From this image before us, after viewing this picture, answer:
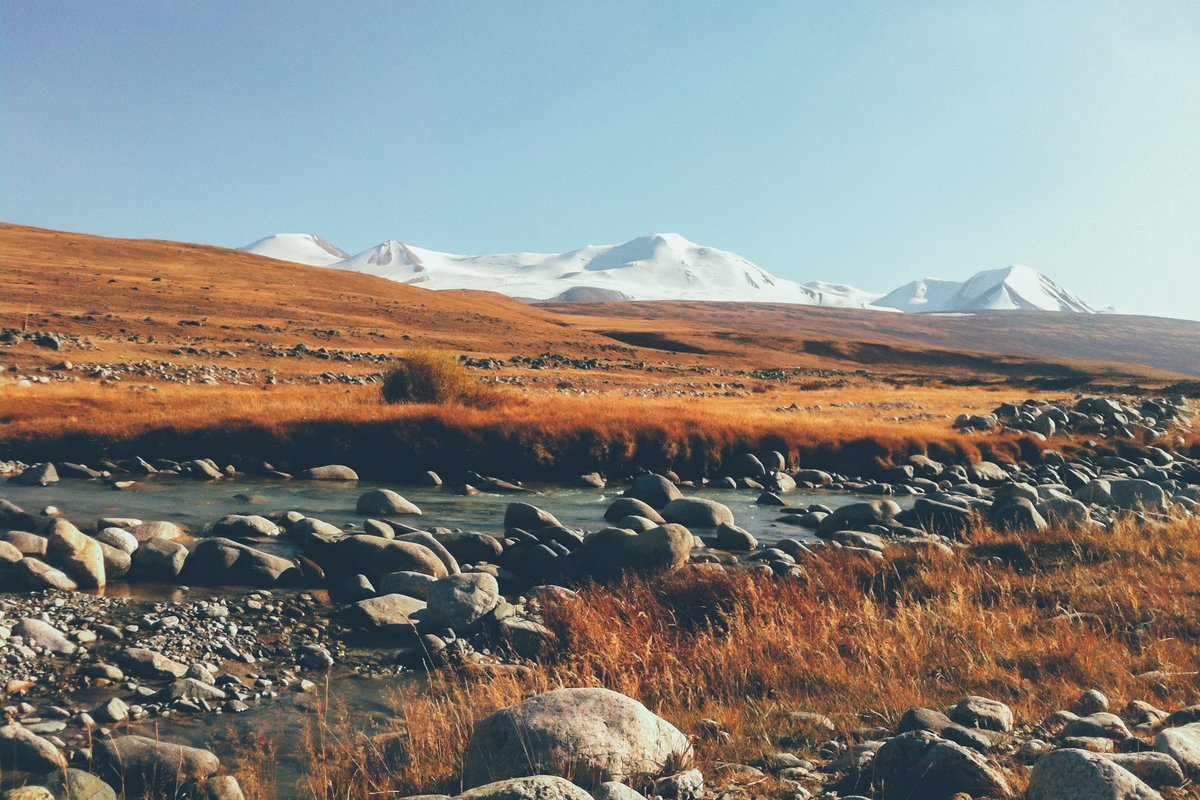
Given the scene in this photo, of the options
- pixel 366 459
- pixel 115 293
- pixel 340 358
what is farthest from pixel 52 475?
pixel 115 293

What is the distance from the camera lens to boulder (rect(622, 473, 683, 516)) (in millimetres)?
18984

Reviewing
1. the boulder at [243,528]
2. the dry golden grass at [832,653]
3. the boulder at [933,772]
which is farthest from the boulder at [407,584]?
the boulder at [933,772]

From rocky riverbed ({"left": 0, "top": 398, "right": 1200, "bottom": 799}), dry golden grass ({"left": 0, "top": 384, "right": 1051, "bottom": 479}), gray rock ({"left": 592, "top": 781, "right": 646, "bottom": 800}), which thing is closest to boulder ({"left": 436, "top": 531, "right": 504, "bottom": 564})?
rocky riverbed ({"left": 0, "top": 398, "right": 1200, "bottom": 799})

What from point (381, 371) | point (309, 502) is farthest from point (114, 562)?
point (381, 371)

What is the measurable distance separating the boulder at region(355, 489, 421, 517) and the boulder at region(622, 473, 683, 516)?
5132 mm

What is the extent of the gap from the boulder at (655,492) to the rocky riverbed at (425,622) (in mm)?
54

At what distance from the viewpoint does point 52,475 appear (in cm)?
1842

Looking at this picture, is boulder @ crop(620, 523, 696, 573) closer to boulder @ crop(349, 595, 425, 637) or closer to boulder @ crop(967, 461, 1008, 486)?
boulder @ crop(349, 595, 425, 637)

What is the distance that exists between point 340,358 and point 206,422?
2514 cm

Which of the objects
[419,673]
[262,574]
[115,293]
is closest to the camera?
[419,673]

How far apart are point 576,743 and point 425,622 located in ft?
18.5

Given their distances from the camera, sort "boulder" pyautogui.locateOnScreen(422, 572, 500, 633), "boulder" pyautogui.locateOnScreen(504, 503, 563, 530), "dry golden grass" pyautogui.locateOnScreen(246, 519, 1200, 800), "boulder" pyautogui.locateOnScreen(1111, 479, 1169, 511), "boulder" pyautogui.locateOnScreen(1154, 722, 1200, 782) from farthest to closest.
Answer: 1. "boulder" pyautogui.locateOnScreen(504, 503, 563, 530)
2. "boulder" pyautogui.locateOnScreen(1111, 479, 1169, 511)
3. "boulder" pyautogui.locateOnScreen(422, 572, 500, 633)
4. "dry golden grass" pyautogui.locateOnScreen(246, 519, 1200, 800)
5. "boulder" pyautogui.locateOnScreen(1154, 722, 1200, 782)

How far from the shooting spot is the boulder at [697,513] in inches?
663

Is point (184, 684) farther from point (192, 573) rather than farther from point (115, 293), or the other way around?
point (115, 293)
